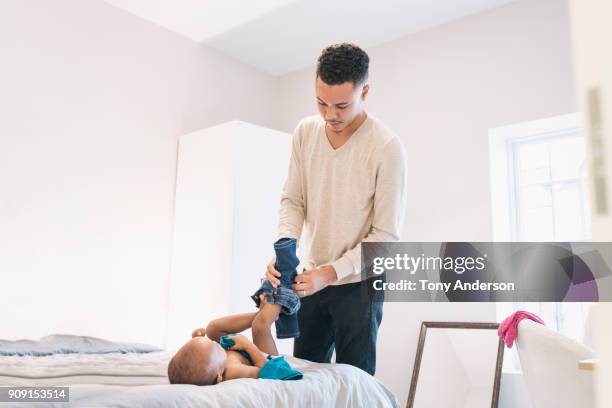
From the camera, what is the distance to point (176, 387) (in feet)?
4.12

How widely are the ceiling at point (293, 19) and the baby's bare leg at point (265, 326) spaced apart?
2250 millimetres

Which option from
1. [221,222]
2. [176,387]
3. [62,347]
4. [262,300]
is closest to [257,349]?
[262,300]

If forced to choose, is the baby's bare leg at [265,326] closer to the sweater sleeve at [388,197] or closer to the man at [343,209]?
the man at [343,209]

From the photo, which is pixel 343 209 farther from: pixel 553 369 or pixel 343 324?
pixel 553 369

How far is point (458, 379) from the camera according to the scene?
9.87ft

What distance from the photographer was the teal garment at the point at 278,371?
1422 mm

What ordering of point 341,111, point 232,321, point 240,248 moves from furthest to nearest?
point 240,248 < point 232,321 < point 341,111

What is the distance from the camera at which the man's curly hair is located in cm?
158

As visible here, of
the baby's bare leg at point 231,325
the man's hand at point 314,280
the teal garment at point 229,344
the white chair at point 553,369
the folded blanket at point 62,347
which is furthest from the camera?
the folded blanket at point 62,347

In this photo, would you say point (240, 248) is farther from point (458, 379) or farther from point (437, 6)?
point (437, 6)

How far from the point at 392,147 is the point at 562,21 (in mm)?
1967

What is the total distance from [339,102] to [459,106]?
192 cm

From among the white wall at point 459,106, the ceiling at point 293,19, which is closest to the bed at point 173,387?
the white wall at point 459,106

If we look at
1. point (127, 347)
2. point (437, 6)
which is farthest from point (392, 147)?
point (437, 6)
